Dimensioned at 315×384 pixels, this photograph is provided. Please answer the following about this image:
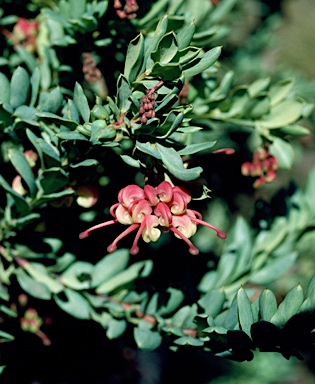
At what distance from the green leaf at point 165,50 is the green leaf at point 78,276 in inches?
11.2

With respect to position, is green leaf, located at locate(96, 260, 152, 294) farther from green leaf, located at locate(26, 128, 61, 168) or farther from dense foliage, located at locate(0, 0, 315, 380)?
green leaf, located at locate(26, 128, 61, 168)

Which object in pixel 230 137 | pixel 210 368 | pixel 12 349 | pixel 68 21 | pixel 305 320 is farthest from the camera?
pixel 210 368

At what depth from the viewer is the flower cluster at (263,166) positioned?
644 millimetres

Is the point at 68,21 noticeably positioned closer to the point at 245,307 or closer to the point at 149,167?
the point at 149,167

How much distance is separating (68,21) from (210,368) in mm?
1066

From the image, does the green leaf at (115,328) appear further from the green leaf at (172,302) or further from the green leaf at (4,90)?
the green leaf at (4,90)

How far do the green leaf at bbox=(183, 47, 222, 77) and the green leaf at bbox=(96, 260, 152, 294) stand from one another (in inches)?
10.3

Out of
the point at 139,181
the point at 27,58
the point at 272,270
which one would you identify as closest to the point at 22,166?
the point at 27,58

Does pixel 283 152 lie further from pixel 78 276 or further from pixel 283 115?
pixel 78 276

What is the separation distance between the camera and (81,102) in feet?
1.56

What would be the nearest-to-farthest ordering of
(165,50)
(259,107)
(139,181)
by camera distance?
(165,50) < (259,107) < (139,181)

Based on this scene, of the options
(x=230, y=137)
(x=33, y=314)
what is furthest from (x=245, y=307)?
(x=230, y=137)

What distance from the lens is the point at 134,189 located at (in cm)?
47

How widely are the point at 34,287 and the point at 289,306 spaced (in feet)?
0.93
